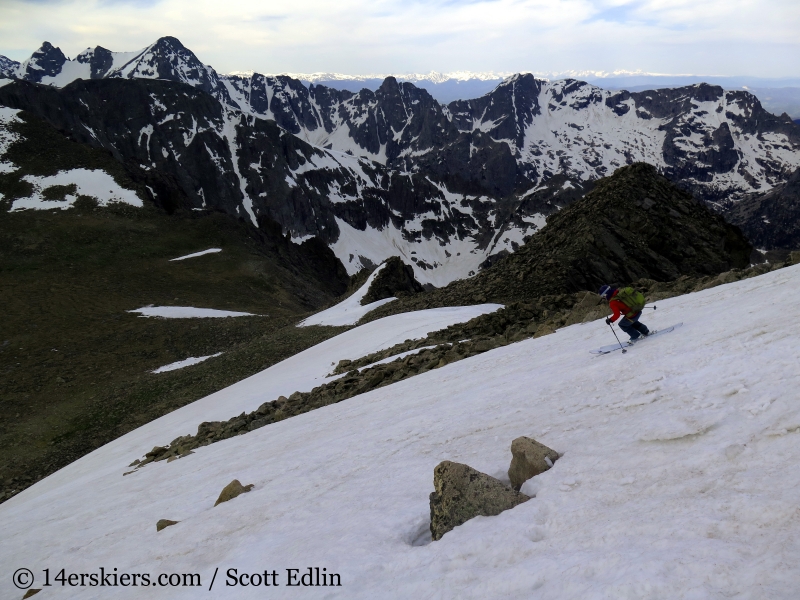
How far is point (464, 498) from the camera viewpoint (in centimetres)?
592

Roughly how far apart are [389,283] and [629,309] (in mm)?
36706

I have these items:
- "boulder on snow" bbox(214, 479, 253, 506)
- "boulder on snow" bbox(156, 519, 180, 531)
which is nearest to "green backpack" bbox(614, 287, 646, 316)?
"boulder on snow" bbox(214, 479, 253, 506)

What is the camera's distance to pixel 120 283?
50062 millimetres

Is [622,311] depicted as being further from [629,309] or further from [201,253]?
[201,253]

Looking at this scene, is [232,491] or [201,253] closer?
[232,491]

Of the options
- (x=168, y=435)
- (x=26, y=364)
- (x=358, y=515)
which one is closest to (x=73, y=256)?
(x=26, y=364)

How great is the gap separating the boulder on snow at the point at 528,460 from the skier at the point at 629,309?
5.25m

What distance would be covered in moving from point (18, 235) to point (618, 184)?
61.7 metres

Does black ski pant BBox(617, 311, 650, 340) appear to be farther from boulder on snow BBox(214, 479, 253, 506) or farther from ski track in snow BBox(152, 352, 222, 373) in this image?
ski track in snow BBox(152, 352, 222, 373)

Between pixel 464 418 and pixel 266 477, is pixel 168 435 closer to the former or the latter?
pixel 266 477

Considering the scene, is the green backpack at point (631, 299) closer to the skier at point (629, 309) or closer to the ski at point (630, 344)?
the skier at point (629, 309)

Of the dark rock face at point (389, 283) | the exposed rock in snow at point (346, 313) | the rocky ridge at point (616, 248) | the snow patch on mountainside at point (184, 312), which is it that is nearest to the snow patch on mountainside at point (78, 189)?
the snow patch on mountainside at point (184, 312)

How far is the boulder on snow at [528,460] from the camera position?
6.47 m

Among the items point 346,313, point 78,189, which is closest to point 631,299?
point 346,313
